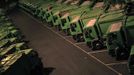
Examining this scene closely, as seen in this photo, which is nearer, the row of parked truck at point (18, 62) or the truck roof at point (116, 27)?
the row of parked truck at point (18, 62)

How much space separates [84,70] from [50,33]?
17847 mm

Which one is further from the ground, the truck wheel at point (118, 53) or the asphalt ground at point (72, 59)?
the truck wheel at point (118, 53)

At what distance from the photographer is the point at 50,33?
129 feet

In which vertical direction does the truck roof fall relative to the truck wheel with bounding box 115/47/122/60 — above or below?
above

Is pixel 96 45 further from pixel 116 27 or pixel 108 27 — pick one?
pixel 116 27

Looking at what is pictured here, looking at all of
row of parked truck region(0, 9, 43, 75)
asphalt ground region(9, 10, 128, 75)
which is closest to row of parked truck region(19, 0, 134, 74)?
asphalt ground region(9, 10, 128, 75)

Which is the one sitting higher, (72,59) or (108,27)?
(108,27)

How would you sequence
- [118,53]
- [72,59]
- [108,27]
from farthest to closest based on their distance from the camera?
[72,59] < [108,27] < [118,53]

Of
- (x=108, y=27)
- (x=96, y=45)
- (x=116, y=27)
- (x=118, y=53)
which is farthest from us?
(x=96, y=45)

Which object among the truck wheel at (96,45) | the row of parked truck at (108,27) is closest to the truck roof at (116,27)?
the row of parked truck at (108,27)

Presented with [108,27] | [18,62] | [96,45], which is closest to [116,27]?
[108,27]

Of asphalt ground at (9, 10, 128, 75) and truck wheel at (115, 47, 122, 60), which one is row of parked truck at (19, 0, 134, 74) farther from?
asphalt ground at (9, 10, 128, 75)

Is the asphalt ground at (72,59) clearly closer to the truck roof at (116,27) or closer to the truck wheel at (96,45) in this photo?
the truck wheel at (96,45)

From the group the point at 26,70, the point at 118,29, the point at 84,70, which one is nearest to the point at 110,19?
the point at 118,29
